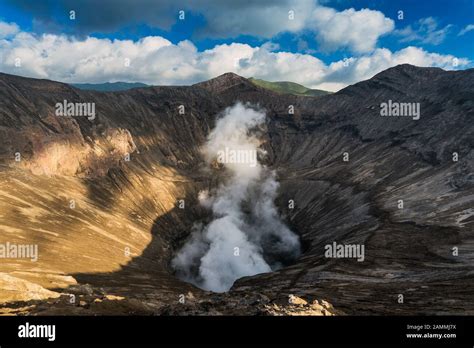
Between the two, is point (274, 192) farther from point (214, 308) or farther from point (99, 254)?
point (214, 308)

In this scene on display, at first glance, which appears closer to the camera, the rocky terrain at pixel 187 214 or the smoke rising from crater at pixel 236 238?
the rocky terrain at pixel 187 214

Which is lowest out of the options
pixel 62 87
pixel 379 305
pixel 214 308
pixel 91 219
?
pixel 379 305

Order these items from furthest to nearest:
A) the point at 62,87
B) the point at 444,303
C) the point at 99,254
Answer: the point at 62,87
the point at 99,254
the point at 444,303

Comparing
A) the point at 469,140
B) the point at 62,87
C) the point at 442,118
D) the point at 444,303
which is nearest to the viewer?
the point at 444,303

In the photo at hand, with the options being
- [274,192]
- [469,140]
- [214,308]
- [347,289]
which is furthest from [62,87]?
[469,140]

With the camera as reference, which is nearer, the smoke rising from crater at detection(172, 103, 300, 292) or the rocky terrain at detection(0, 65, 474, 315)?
the rocky terrain at detection(0, 65, 474, 315)
